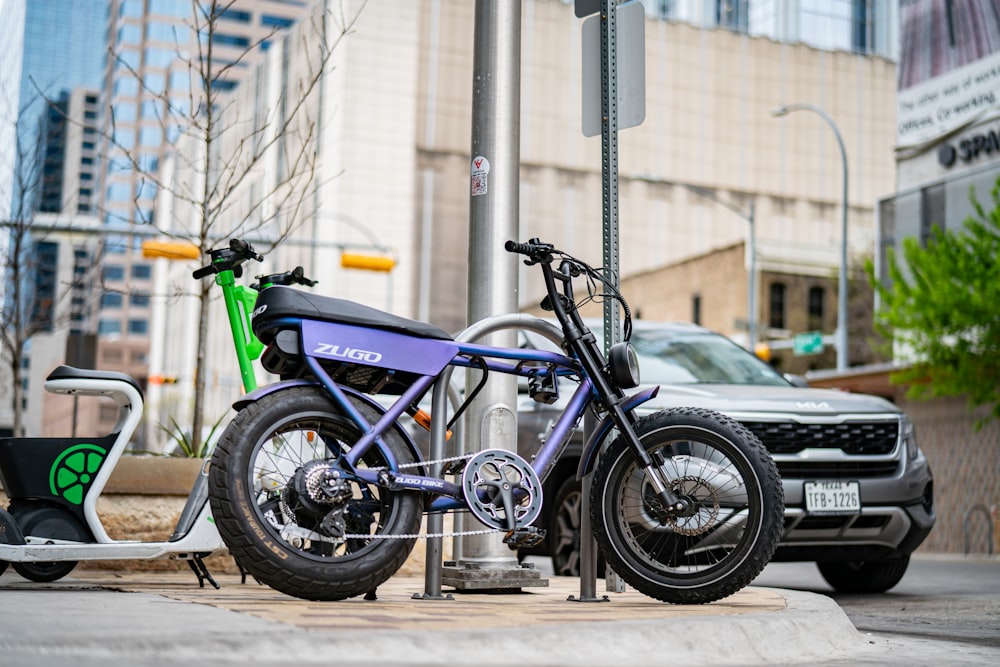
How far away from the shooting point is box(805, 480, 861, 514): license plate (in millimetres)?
8352

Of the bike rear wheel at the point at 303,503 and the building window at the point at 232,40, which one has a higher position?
the building window at the point at 232,40

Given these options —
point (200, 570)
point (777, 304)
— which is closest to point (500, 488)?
point (200, 570)

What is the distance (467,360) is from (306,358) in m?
0.74

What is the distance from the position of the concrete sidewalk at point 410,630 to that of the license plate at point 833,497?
8.48ft

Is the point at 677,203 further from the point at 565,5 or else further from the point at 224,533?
the point at 224,533

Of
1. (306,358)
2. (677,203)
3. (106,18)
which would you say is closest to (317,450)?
(306,358)

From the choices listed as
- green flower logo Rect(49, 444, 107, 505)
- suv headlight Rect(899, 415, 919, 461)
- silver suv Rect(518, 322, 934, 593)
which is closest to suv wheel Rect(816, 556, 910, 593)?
silver suv Rect(518, 322, 934, 593)

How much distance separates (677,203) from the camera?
84.7 meters

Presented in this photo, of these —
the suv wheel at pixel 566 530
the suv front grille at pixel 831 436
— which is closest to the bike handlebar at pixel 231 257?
the suv wheel at pixel 566 530

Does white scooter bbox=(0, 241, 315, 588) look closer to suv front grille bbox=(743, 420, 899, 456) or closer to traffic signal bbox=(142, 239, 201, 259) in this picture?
suv front grille bbox=(743, 420, 899, 456)

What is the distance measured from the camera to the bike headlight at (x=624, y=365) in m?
5.54

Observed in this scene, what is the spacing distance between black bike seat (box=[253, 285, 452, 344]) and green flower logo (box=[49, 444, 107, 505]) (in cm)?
143

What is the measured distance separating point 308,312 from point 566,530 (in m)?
4.29

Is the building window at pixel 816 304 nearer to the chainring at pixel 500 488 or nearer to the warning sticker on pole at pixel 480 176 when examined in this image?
the warning sticker on pole at pixel 480 176
